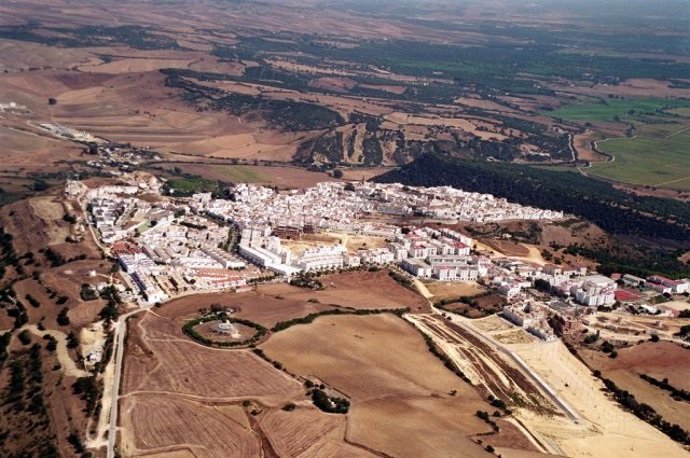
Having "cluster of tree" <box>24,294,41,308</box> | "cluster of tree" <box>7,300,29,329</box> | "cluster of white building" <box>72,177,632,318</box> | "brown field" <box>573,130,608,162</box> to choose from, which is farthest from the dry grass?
"brown field" <box>573,130,608,162</box>

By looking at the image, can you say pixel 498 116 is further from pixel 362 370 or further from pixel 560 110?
pixel 362 370

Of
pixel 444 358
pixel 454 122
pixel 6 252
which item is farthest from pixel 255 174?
pixel 444 358

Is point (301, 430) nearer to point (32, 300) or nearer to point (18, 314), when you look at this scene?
point (18, 314)

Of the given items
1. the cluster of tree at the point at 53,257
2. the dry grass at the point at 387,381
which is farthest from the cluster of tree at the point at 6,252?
the dry grass at the point at 387,381

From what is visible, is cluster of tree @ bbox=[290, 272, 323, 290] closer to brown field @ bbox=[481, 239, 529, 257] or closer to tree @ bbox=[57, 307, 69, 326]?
tree @ bbox=[57, 307, 69, 326]

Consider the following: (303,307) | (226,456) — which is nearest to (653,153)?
(303,307)
